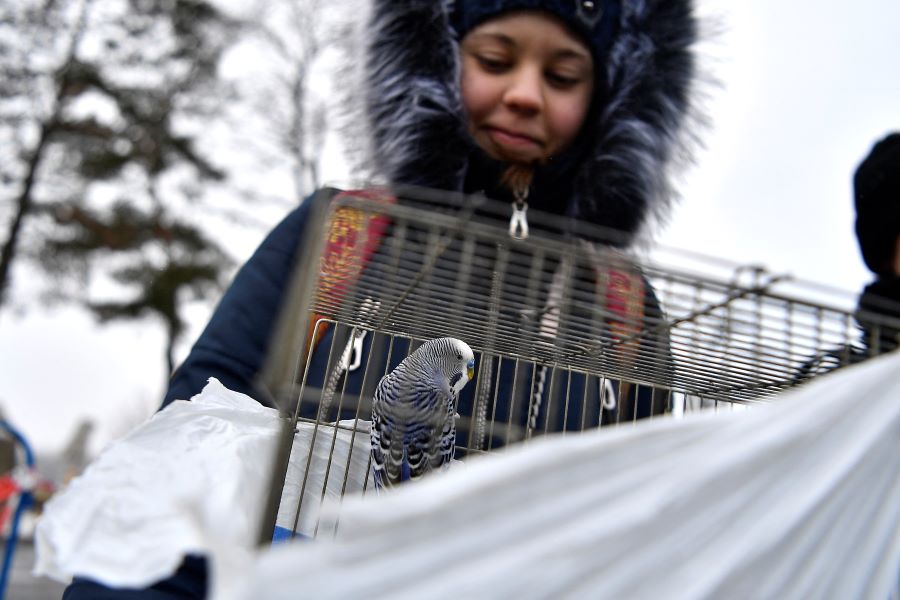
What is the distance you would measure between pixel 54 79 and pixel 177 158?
1.09m

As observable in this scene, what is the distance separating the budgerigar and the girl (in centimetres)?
27

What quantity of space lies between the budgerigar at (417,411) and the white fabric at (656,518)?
1.20 ft

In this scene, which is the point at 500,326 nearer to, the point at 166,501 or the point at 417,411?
the point at 417,411

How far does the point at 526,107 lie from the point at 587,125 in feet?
0.72

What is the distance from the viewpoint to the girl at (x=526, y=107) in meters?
1.13

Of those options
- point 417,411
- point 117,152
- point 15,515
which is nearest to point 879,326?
point 417,411

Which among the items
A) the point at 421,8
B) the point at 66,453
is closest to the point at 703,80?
the point at 421,8

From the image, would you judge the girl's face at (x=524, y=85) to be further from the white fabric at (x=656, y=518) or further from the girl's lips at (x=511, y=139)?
the white fabric at (x=656, y=518)

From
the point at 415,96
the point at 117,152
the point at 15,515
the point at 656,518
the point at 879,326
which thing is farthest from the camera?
the point at 117,152

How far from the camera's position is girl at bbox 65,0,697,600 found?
1134 millimetres

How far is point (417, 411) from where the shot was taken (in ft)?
2.64

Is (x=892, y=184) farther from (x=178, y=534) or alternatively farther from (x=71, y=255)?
(x=71, y=255)

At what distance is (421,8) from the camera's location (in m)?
1.29

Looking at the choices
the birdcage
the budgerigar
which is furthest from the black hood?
the budgerigar
